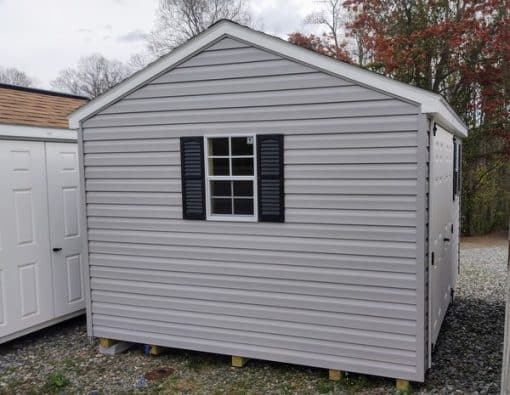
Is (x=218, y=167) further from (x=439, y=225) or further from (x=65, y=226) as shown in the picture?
(x=65, y=226)

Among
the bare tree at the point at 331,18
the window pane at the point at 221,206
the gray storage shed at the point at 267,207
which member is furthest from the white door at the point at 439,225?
the bare tree at the point at 331,18

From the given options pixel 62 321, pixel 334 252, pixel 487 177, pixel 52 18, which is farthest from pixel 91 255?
pixel 487 177

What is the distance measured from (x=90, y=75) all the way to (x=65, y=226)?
2633 cm

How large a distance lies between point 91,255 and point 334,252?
9.05 feet

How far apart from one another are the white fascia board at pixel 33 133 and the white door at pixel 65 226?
0.40 ft

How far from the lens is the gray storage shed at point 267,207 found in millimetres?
4211

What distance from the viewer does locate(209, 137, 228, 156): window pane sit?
15.8 ft

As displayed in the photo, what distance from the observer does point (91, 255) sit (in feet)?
17.9

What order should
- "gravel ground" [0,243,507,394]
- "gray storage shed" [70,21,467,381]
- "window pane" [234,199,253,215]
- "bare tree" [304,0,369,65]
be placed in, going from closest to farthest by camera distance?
"gray storage shed" [70,21,467,381] → "gravel ground" [0,243,507,394] → "window pane" [234,199,253,215] → "bare tree" [304,0,369,65]

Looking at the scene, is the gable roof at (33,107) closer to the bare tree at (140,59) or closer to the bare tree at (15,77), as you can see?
the bare tree at (140,59)

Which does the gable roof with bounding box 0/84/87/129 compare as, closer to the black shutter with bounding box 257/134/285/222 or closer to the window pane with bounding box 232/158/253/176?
the window pane with bounding box 232/158/253/176

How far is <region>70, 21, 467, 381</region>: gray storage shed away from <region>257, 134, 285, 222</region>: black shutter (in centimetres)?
1

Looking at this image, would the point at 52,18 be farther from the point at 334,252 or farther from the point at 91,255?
the point at 334,252

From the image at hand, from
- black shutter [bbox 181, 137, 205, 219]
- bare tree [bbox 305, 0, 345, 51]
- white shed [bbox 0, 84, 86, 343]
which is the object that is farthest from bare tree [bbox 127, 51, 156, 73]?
black shutter [bbox 181, 137, 205, 219]
